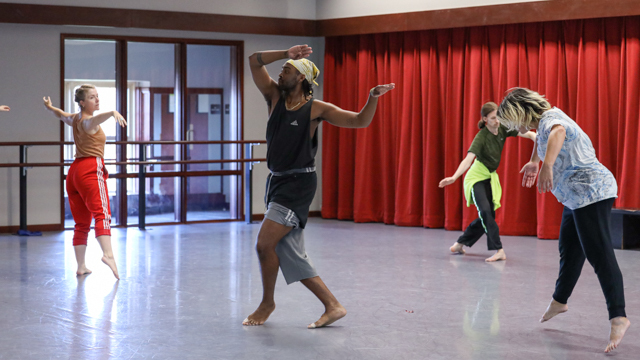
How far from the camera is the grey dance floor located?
10.8ft

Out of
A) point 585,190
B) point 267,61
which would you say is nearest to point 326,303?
point 267,61

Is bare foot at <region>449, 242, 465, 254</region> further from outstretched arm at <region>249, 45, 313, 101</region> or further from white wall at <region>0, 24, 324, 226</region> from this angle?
white wall at <region>0, 24, 324, 226</region>

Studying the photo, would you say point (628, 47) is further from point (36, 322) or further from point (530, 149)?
point (36, 322)

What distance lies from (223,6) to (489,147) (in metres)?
4.08

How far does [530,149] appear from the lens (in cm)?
707

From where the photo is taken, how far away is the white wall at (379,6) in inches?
292

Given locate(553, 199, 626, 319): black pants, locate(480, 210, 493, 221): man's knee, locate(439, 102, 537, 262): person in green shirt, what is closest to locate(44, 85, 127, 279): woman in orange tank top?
locate(439, 102, 537, 262): person in green shirt

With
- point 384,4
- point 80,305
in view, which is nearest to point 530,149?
point 384,4

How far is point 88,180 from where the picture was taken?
4.90 m

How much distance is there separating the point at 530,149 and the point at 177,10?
435 centimetres

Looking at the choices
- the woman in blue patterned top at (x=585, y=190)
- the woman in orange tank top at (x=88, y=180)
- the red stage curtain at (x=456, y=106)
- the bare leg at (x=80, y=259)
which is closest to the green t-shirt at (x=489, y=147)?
the red stage curtain at (x=456, y=106)

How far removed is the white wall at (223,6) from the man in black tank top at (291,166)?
4.70 m

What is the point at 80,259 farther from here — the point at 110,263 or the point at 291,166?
the point at 291,166

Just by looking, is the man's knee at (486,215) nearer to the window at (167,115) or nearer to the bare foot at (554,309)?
the bare foot at (554,309)
